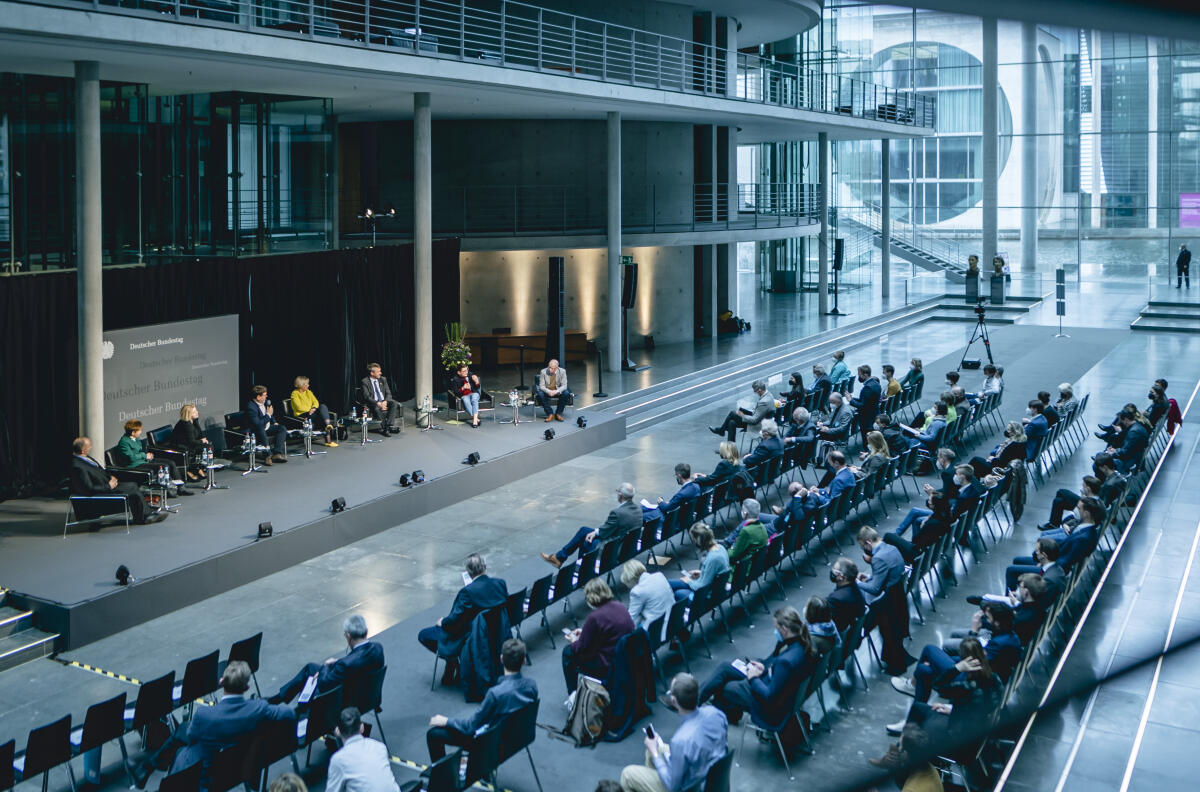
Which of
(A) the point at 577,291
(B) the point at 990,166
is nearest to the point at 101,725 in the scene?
(A) the point at 577,291

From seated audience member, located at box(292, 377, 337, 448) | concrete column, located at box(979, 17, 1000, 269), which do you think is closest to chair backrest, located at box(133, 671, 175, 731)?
seated audience member, located at box(292, 377, 337, 448)

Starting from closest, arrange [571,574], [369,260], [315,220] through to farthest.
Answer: [571,574], [369,260], [315,220]

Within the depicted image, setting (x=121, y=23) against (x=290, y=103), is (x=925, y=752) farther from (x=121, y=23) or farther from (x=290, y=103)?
(x=290, y=103)

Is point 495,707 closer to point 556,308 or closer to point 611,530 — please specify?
point 611,530

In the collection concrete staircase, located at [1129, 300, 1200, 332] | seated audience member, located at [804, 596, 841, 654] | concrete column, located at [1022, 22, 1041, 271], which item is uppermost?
concrete column, located at [1022, 22, 1041, 271]

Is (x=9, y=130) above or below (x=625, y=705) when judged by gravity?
above

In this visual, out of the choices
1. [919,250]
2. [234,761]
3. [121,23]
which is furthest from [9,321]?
[919,250]

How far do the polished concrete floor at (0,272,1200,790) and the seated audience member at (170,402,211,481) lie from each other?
245 centimetres

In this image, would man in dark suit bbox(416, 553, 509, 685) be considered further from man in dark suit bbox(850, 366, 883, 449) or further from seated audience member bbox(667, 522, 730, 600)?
man in dark suit bbox(850, 366, 883, 449)

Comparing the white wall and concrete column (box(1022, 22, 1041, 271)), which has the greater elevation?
→ concrete column (box(1022, 22, 1041, 271))

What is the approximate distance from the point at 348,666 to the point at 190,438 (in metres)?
6.73

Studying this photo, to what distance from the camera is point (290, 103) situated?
58.0 ft

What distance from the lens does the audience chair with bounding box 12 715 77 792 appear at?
6.29 m

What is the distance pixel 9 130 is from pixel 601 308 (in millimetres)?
13454
